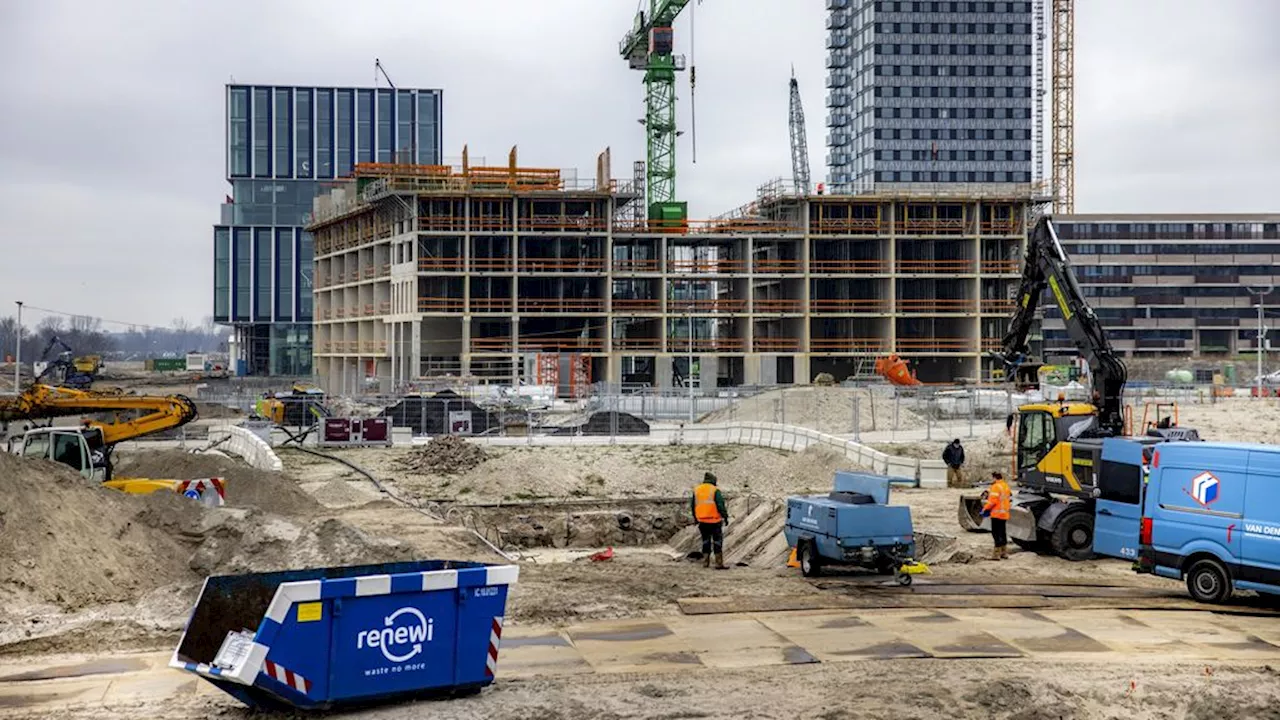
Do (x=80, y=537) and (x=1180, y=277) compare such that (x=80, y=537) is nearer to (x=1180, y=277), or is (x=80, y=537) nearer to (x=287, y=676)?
(x=287, y=676)

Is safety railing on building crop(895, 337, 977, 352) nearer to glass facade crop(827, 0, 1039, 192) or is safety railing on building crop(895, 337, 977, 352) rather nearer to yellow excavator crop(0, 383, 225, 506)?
yellow excavator crop(0, 383, 225, 506)

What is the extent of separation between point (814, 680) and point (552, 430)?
36747 mm

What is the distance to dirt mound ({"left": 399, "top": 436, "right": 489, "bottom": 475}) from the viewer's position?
1585 inches

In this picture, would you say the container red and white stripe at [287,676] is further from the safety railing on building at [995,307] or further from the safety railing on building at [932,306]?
the safety railing on building at [995,307]

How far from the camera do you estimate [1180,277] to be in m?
127

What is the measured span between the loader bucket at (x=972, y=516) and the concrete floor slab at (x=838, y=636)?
10.1m

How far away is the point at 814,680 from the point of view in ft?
46.7

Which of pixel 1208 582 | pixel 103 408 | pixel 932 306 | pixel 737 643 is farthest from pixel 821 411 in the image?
pixel 737 643

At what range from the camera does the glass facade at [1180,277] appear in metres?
127

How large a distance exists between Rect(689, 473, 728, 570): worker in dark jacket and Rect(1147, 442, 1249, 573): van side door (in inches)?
283

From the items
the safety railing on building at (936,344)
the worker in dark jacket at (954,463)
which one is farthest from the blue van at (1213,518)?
the safety railing on building at (936,344)

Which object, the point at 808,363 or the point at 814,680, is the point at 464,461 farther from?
the point at 808,363

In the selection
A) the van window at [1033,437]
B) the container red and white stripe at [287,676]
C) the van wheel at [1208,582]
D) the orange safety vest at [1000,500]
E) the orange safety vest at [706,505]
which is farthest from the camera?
the van window at [1033,437]

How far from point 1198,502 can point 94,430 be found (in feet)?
80.0
